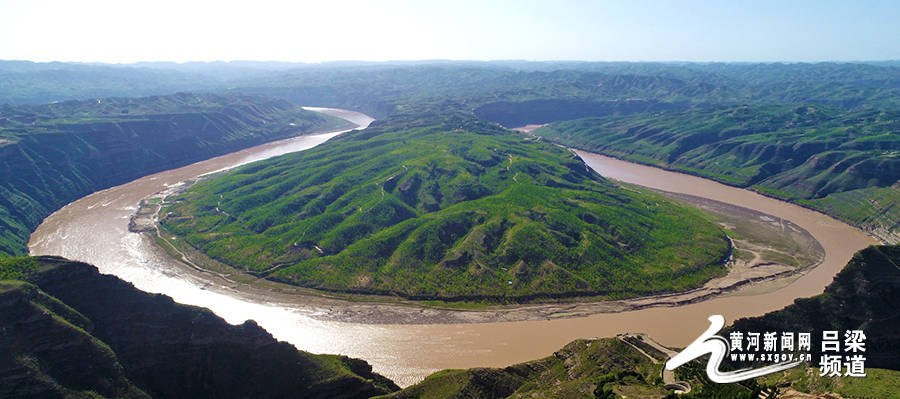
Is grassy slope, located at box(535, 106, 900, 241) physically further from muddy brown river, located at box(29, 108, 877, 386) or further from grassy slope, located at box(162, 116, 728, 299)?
grassy slope, located at box(162, 116, 728, 299)

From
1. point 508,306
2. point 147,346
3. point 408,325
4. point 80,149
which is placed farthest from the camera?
point 80,149

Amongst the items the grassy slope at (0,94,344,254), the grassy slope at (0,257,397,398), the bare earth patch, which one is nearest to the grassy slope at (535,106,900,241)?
the bare earth patch

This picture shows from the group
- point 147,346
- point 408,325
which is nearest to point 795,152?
point 408,325

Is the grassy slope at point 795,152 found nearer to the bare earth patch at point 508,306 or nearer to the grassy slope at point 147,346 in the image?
the bare earth patch at point 508,306

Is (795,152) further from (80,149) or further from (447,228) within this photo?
(80,149)

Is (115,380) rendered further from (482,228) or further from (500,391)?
(482,228)

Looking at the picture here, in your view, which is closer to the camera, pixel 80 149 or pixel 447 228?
pixel 447 228
